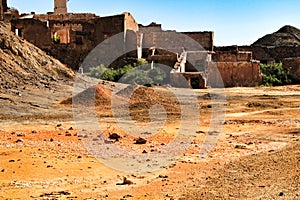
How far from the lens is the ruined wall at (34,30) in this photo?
31.3 m

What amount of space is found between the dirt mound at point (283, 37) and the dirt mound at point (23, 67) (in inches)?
1479

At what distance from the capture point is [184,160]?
9469 millimetres

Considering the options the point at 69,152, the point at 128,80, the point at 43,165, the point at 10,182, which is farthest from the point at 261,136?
the point at 128,80

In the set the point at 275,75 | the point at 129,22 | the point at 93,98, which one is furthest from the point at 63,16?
the point at 93,98

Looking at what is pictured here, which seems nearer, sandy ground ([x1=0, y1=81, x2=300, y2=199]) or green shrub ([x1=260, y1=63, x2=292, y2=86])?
sandy ground ([x1=0, y1=81, x2=300, y2=199])

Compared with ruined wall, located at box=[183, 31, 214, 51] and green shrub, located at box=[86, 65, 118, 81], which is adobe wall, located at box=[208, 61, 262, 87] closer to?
green shrub, located at box=[86, 65, 118, 81]

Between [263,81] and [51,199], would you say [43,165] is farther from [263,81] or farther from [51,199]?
[263,81]

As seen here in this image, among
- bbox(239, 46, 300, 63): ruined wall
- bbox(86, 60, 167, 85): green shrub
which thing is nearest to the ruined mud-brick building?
bbox(86, 60, 167, 85): green shrub

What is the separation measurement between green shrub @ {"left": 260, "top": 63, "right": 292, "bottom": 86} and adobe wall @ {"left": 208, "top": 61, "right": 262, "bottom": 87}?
1.54 m

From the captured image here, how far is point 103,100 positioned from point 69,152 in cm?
819

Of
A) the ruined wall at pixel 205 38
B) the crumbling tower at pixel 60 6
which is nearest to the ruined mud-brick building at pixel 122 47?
the ruined wall at pixel 205 38

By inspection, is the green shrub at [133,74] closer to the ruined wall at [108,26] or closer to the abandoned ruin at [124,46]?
the abandoned ruin at [124,46]

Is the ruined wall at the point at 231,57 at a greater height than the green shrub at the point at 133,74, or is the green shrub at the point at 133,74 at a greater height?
the ruined wall at the point at 231,57

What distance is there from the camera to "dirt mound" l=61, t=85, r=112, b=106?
17.8 m
